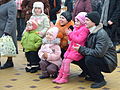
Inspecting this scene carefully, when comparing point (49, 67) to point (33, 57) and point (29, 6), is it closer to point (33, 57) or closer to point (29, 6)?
point (33, 57)

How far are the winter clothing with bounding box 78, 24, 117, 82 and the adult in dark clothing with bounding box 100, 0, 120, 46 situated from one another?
2.41 meters

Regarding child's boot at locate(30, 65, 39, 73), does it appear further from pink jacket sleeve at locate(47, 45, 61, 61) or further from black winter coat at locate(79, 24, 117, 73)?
black winter coat at locate(79, 24, 117, 73)

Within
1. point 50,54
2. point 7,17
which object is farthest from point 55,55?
point 7,17

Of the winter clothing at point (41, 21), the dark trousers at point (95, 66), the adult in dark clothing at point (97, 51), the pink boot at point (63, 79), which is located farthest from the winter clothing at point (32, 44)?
the dark trousers at point (95, 66)

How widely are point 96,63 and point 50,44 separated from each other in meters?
1.06

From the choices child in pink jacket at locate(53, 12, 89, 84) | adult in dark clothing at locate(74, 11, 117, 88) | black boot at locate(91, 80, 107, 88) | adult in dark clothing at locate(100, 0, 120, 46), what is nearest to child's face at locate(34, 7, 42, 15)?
child in pink jacket at locate(53, 12, 89, 84)

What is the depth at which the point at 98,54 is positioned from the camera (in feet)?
17.0

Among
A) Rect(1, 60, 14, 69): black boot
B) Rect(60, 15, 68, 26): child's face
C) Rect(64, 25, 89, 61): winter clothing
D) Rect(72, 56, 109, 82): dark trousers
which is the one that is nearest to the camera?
Rect(72, 56, 109, 82): dark trousers

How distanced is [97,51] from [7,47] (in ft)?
6.39

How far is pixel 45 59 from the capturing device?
596cm

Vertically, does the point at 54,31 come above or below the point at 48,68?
above

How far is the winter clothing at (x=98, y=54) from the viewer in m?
5.21

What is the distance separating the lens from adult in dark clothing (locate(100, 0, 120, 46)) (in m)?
7.66

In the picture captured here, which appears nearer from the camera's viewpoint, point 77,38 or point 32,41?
point 77,38
